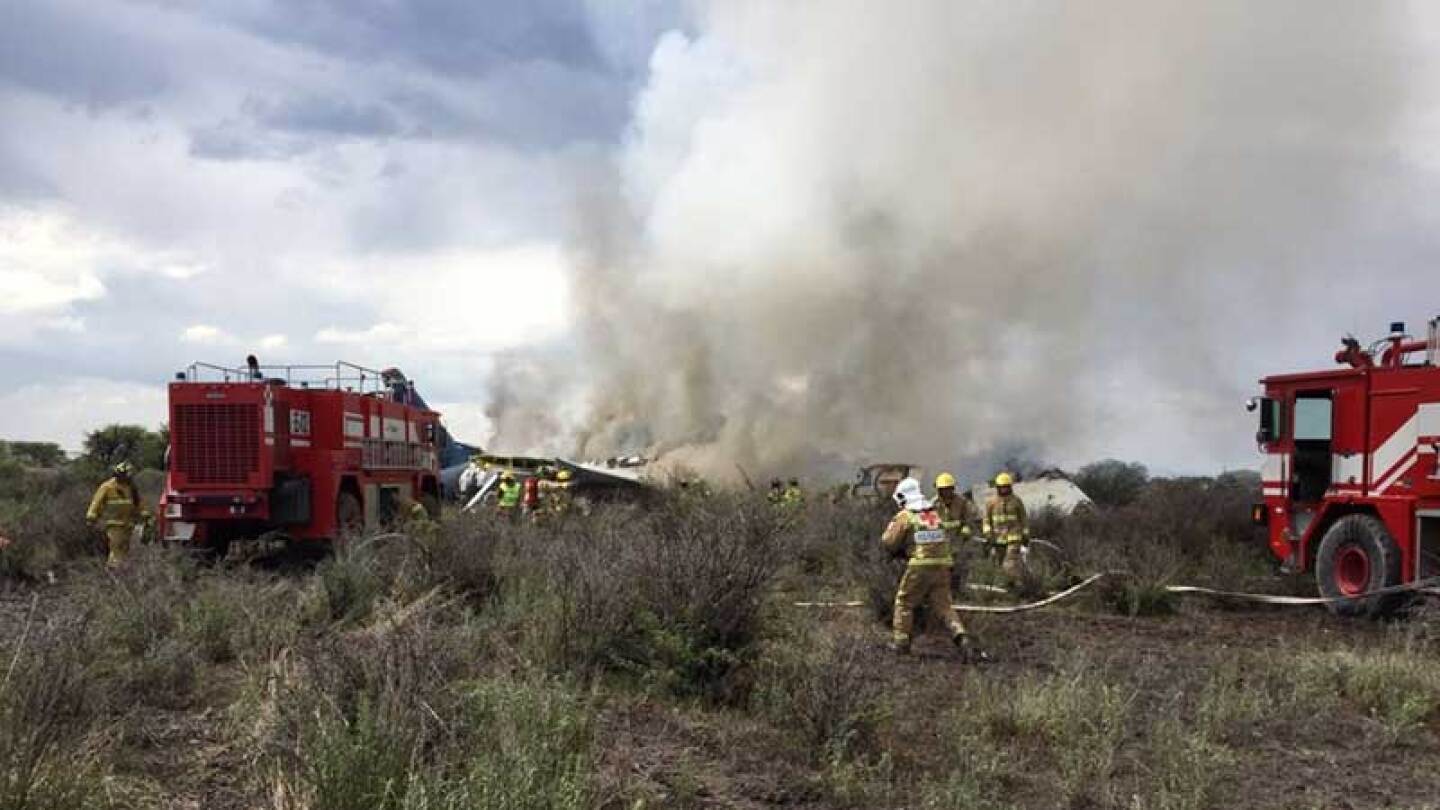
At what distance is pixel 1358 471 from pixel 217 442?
1295cm

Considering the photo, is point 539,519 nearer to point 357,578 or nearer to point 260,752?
point 357,578

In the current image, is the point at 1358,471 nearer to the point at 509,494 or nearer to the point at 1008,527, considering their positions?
the point at 1008,527

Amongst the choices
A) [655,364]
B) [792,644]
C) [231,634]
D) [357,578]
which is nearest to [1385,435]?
[792,644]

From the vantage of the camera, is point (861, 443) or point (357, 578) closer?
point (357, 578)

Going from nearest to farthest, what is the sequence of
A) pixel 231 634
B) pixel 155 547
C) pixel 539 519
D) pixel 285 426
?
pixel 231 634
pixel 155 547
pixel 285 426
pixel 539 519

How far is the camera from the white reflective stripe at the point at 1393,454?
11117 mm

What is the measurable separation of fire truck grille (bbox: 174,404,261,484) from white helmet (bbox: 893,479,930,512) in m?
8.25

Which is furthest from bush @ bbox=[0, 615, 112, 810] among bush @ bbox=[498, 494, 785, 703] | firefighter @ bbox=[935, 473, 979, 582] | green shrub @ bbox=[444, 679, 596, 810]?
firefighter @ bbox=[935, 473, 979, 582]

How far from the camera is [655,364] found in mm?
42406

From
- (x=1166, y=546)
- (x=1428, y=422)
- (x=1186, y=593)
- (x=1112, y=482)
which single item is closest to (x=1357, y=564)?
(x=1428, y=422)

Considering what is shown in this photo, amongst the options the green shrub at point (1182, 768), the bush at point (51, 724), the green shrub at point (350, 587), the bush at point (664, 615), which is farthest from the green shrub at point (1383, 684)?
the green shrub at point (350, 587)

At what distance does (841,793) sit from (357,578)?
18.2 ft

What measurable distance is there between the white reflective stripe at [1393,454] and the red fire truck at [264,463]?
10.8 meters

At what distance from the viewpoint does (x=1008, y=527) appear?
13570 mm
